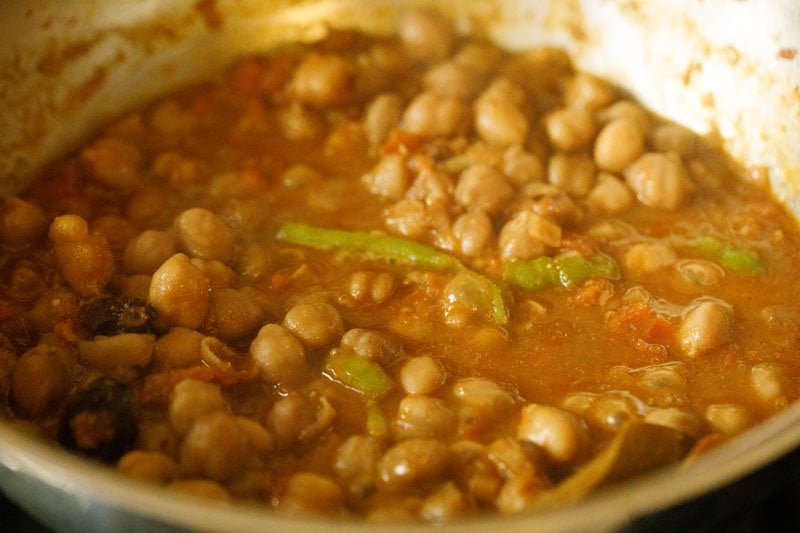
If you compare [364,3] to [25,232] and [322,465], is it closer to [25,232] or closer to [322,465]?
[25,232]

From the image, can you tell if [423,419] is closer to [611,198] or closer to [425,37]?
[611,198]

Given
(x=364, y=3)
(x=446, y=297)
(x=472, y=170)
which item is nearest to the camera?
(x=446, y=297)

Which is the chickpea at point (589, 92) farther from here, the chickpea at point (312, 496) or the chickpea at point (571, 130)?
the chickpea at point (312, 496)

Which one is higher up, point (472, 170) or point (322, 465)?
point (472, 170)

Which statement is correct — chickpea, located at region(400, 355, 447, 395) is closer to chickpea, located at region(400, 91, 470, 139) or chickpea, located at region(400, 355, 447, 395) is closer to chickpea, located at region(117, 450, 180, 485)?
chickpea, located at region(117, 450, 180, 485)

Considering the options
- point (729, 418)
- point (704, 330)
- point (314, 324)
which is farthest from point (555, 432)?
point (314, 324)

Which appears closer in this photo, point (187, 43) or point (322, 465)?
point (322, 465)

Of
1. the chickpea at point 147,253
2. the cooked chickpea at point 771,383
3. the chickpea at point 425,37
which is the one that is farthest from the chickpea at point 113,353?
the chickpea at point 425,37

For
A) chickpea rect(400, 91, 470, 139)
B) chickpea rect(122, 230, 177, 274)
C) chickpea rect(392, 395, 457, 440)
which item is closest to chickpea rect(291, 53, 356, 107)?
chickpea rect(400, 91, 470, 139)

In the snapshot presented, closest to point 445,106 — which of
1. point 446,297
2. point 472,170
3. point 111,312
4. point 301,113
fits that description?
point 472,170
